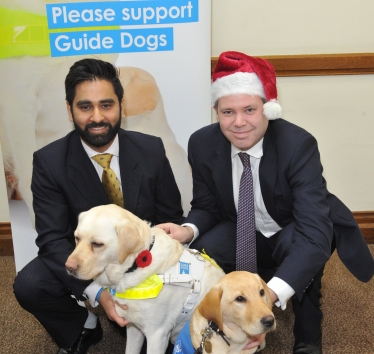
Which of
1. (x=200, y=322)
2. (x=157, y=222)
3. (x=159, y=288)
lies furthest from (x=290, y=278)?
(x=157, y=222)

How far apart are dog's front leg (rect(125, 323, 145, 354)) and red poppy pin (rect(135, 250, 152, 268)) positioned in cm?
38

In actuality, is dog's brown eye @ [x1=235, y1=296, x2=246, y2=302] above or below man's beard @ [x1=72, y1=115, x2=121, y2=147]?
below

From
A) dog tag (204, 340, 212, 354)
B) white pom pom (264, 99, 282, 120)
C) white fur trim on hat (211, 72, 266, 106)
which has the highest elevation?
white fur trim on hat (211, 72, 266, 106)

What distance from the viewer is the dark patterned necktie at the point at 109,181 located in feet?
6.96

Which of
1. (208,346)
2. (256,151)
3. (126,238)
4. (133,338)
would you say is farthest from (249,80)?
(133,338)

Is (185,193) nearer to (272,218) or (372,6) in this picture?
(272,218)

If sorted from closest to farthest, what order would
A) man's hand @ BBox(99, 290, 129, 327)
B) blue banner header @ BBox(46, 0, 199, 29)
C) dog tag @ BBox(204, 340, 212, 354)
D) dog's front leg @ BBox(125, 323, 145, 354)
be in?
1. dog tag @ BBox(204, 340, 212, 354)
2. man's hand @ BBox(99, 290, 129, 327)
3. dog's front leg @ BBox(125, 323, 145, 354)
4. blue banner header @ BBox(46, 0, 199, 29)

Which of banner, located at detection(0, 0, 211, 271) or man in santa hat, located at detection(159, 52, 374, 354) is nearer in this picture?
man in santa hat, located at detection(159, 52, 374, 354)

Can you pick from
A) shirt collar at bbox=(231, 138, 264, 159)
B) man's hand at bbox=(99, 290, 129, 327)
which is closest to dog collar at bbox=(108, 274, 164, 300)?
man's hand at bbox=(99, 290, 129, 327)

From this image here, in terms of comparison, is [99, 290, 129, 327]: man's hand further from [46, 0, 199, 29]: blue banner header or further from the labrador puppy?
[46, 0, 199, 29]: blue banner header

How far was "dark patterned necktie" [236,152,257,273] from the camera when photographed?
2074 millimetres

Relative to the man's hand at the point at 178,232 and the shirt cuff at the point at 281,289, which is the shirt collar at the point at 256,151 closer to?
the man's hand at the point at 178,232

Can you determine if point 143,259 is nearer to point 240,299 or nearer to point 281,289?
point 240,299

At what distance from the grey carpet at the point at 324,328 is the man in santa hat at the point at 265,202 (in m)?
0.17
